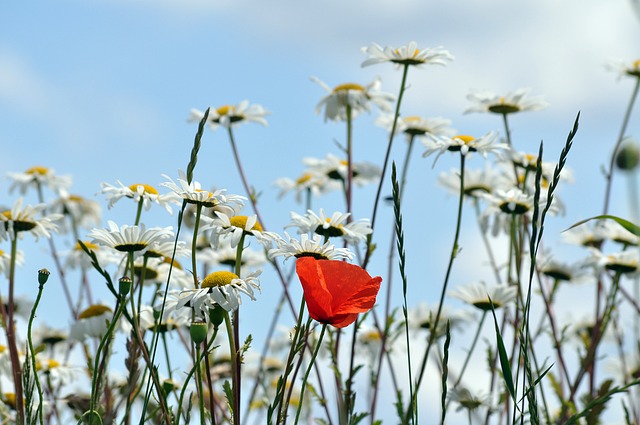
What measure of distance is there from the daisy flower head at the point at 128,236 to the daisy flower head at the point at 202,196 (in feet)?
0.98

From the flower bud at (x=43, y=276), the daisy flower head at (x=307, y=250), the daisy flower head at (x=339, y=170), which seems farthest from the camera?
the daisy flower head at (x=339, y=170)

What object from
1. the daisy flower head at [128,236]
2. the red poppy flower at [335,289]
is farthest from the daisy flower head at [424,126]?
the red poppy flower at [335,289]

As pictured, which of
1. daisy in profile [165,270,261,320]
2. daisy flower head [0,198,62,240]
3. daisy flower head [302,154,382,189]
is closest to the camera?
daisy in profile [165,270,261,320]

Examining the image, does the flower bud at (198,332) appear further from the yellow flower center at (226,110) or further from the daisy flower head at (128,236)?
the yellow flower center at (226,110)

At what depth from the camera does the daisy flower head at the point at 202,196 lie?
2.35 m

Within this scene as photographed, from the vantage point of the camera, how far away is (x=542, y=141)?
1812 mm

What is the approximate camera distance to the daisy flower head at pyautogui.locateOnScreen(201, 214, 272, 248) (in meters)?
2.55

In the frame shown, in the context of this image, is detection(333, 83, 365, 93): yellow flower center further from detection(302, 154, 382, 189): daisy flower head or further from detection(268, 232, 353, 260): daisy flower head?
detection(268, 232, 353, 260): daisy flower head

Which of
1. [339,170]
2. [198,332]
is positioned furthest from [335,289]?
[339,170]

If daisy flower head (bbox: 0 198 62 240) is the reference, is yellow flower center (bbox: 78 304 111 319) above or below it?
below

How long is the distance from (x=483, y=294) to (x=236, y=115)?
1.87m

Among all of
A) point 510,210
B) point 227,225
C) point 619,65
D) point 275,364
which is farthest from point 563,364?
point 275,364

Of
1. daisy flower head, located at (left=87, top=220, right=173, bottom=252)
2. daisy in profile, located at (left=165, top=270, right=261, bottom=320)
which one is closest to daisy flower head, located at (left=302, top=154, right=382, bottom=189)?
daisy flower head, located at (left=87, top=220, right=173, bottom=252)

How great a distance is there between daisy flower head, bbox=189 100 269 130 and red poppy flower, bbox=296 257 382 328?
352 centimetres
